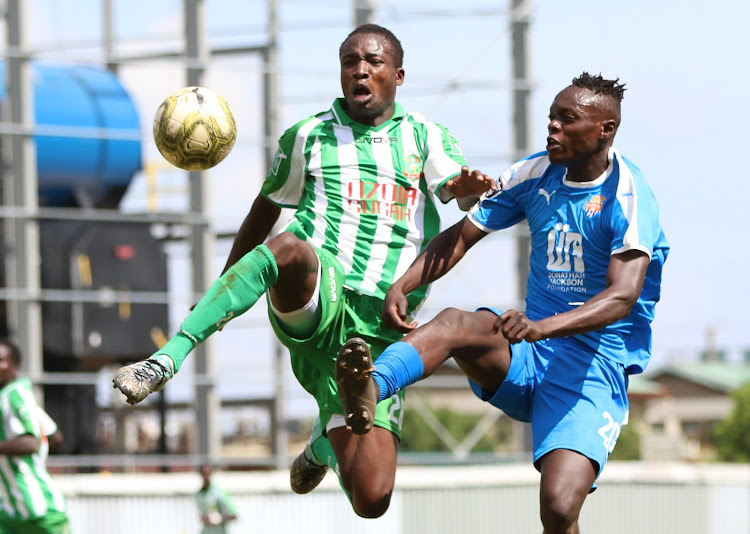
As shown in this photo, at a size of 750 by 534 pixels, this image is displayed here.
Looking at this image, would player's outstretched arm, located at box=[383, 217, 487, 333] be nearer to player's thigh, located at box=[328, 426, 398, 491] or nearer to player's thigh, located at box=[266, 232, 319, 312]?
player's thigh, located at box=[266, 232, 319, 312]

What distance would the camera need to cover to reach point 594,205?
6.21 metres

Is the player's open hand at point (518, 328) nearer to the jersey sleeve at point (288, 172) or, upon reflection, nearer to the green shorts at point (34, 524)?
the jersey sleeve at point (288, 172)

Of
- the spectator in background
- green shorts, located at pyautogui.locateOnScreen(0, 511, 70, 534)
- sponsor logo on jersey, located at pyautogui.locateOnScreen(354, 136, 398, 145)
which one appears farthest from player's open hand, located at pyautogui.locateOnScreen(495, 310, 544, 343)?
the spectator in background

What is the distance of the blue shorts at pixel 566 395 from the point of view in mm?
6082

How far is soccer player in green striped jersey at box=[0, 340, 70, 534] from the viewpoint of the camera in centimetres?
895

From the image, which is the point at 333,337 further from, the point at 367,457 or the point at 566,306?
the point at 566,306

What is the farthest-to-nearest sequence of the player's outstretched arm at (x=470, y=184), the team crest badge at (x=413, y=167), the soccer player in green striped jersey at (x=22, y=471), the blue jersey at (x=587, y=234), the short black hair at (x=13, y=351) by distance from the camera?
1. the short black hair at (x=13, y=351)
2. the soccer player in green striped jersey at (x=22, y=471)
3. the team crest badge at (x=413, y=167)
4. the player's outstretched arm at (x=470, y=184)
5. the blue jersey at (x=587, y=234)

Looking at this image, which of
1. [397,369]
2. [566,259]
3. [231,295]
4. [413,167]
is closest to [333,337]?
[231,295]

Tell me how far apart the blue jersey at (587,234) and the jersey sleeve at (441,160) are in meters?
0.38

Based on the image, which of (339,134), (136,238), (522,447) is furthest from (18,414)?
(522,447)

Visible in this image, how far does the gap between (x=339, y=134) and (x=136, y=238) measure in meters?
11.4

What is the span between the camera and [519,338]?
5691 millimetres

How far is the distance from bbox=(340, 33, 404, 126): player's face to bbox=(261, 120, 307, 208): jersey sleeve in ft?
1.02

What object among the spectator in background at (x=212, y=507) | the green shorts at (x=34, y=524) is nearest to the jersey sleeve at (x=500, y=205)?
the green shorts at (x=34, y=524)
